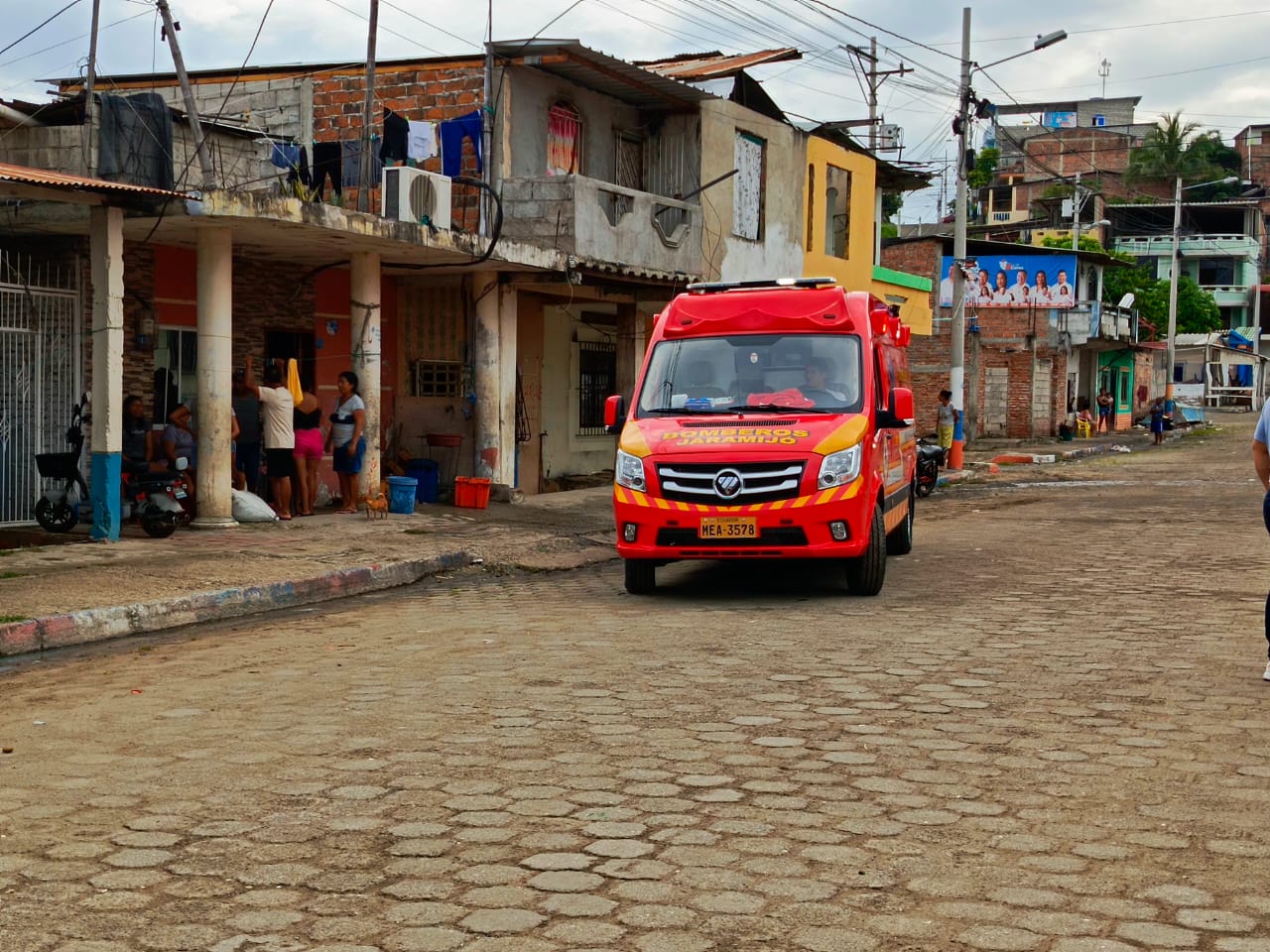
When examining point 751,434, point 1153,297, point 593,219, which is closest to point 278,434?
point 593,219

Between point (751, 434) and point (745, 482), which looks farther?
point (751, 434)

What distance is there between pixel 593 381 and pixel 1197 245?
66.7 m

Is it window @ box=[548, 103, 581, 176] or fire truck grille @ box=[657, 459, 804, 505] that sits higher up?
window @ box=[548, 103, 581, 176]

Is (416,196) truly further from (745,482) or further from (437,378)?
(745,482)

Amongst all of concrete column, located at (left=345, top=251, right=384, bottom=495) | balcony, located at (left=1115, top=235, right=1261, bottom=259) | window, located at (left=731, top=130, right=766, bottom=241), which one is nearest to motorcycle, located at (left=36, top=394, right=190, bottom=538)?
concrete column, located at (left=345, top=251, right=384, bottom=495)

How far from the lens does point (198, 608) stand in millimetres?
10984

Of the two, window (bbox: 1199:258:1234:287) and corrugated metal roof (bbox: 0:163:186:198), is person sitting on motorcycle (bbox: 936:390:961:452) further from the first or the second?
window (bbox: 1199:258:1234:287)

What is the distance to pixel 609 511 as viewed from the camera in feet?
65.6

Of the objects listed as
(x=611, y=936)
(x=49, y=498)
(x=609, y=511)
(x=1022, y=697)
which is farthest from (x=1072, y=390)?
(x=611, y=936)

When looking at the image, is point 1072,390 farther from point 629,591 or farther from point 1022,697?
point 1022,697

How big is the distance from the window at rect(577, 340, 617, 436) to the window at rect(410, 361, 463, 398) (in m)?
4.07

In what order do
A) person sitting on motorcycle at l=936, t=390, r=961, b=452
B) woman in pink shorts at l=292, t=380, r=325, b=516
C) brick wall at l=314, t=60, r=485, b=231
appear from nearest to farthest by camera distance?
woman in pink shorts at l=292, t=380, r=325, b=516
brick wall at l=314, t=60, r=485, b=231
person sitting on motorcycle at l=936, t=390, r=961, b=452

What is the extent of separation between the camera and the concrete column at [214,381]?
15.3 metres

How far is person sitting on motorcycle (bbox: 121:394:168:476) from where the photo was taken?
603 inches
